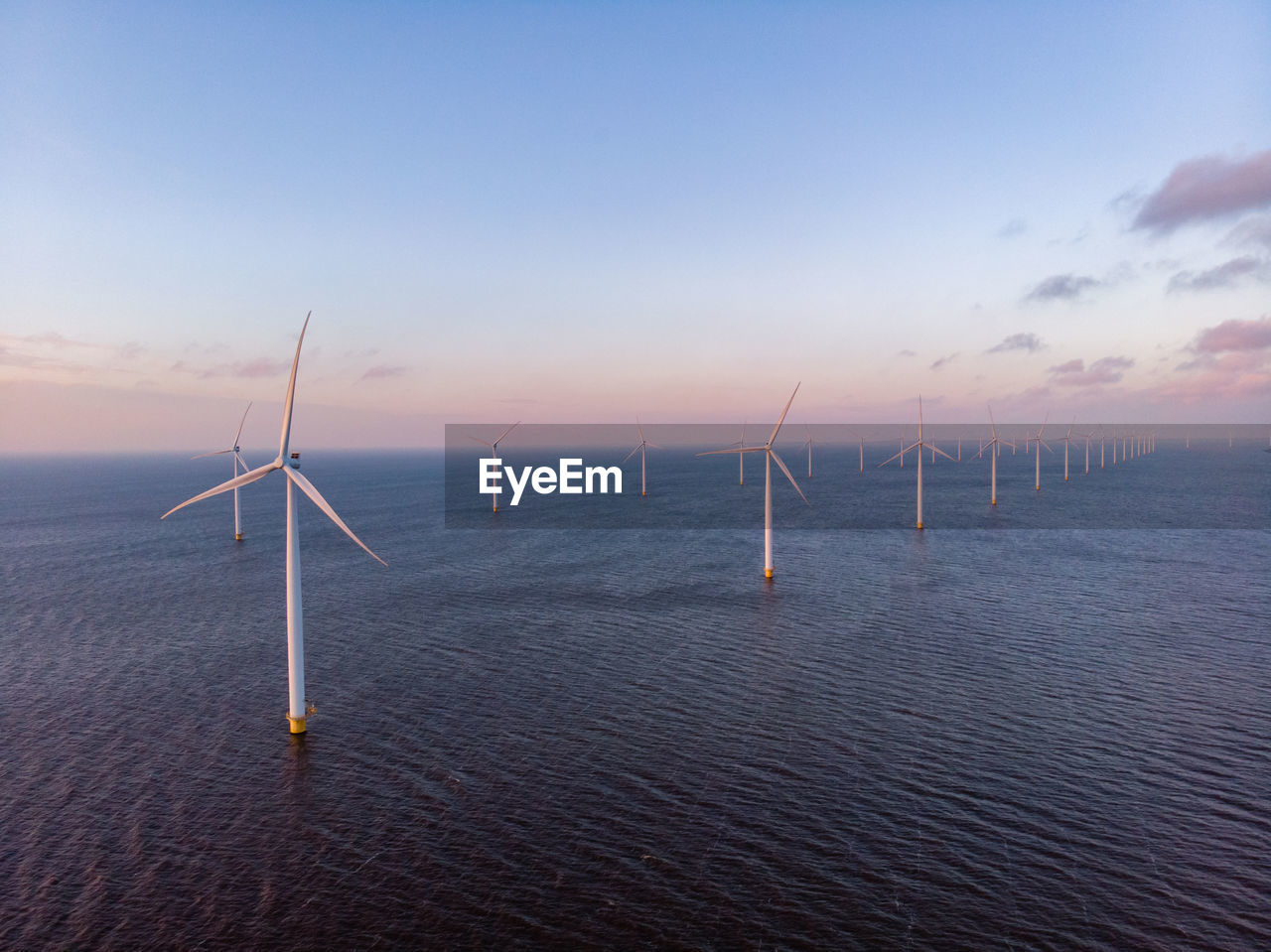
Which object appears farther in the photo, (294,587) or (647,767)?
(294,587)

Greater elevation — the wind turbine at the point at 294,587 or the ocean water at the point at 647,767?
the wind turbine at the point at 294,587

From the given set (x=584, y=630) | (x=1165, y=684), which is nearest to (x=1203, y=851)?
(x=1165, y=684)

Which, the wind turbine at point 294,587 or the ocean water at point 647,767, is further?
the wind turbine at point 294,587

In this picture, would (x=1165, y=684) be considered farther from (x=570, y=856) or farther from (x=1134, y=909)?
(x=570, y=856)

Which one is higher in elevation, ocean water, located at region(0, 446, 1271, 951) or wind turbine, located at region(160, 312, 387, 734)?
wind turbine, located at region(160, 312, 387, 734)

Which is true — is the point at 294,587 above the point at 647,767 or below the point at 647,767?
above

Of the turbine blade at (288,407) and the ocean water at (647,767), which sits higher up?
the turbine blade at (288,407)

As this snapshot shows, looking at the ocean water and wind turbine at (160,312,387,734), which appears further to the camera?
wind turbine at (160,312,387,734)

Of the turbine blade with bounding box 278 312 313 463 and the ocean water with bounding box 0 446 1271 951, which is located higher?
the turbine blade with bounding box 278 312 313 463
